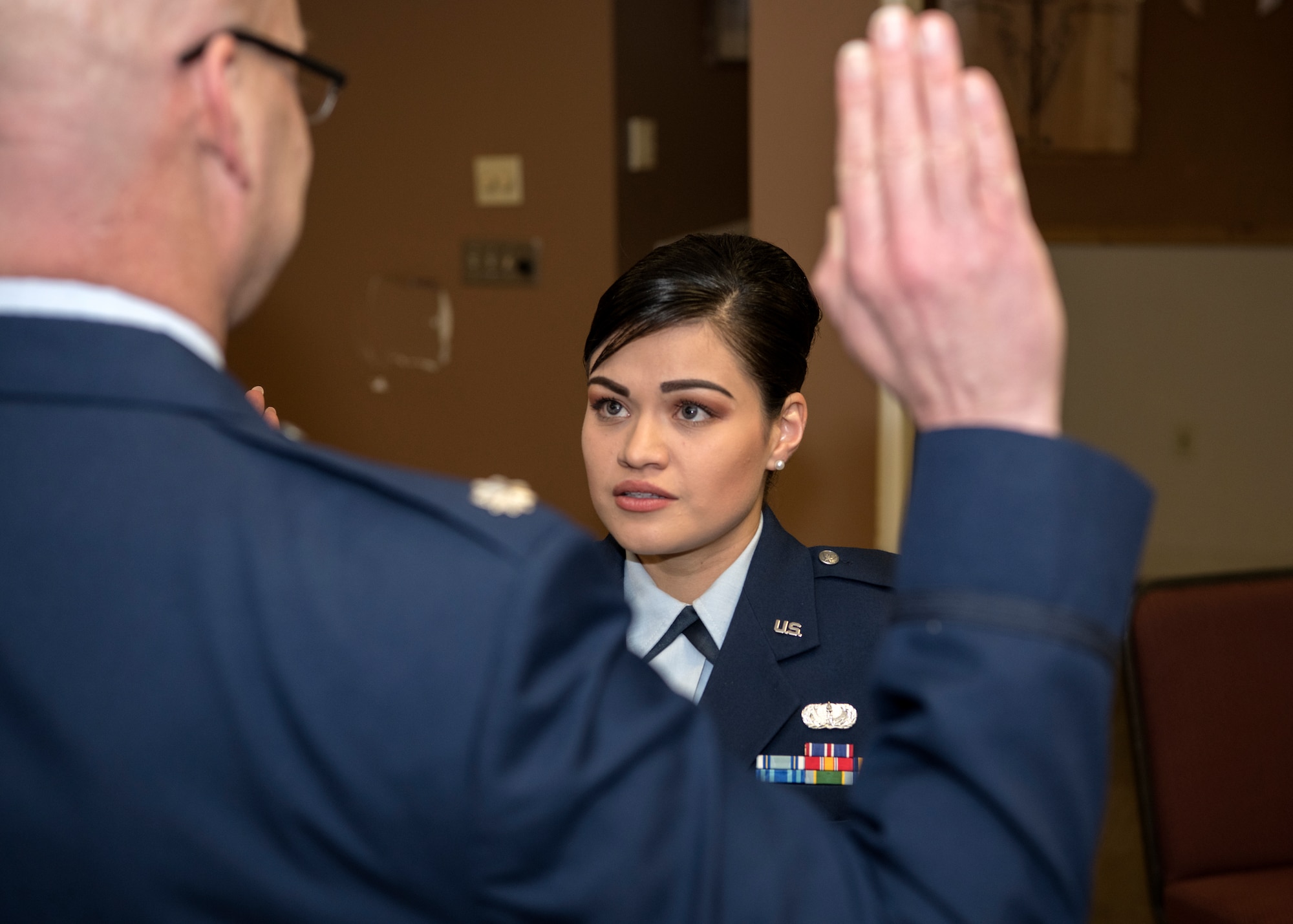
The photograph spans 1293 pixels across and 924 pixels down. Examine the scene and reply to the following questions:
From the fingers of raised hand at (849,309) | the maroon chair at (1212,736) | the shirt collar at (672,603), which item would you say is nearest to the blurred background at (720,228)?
the maroon chair at (1212,736)

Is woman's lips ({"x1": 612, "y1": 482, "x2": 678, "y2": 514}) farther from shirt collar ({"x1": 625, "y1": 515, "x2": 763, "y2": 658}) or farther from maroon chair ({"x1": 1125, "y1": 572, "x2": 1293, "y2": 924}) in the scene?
maroon chair ({"x1": 1125, "y1": 572, "x2": 1293, "y2": 924})

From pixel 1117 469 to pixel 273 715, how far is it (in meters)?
0.45

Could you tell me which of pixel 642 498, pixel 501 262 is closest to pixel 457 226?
pixel 501 262

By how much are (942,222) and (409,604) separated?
1.04 feet

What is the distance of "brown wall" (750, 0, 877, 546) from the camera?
2.47m

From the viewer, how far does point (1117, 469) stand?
2.14ft

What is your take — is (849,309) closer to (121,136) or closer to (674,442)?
(121,136)

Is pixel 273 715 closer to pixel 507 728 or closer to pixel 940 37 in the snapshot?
pixel 507 728

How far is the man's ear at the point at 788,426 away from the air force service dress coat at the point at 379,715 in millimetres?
922

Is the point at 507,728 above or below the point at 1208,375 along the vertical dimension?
above

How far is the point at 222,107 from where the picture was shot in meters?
0.61

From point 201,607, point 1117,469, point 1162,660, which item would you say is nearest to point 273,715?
point 201,607

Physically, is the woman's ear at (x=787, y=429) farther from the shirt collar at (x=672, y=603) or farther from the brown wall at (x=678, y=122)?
the brown wall at (x=678, y=122)

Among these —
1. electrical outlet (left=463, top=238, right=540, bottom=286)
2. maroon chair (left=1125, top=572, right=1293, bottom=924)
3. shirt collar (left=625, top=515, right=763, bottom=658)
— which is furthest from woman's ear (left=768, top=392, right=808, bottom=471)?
electrical outlet (left=463, top=238, right=540, bottom=286)
